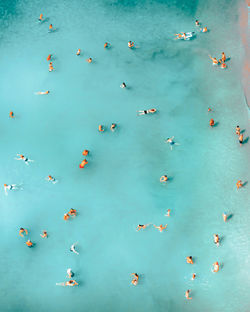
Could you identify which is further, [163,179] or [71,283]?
[163,179]

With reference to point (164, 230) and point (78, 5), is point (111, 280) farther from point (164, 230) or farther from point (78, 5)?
point (78, 5)

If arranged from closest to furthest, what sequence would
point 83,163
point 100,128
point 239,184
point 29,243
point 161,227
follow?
point 29,243
point 161,227
point 239,184
point 83,163
point 100,128

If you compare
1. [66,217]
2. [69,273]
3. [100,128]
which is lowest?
[69,273]

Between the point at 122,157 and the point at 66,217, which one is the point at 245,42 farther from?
the point at 66,217

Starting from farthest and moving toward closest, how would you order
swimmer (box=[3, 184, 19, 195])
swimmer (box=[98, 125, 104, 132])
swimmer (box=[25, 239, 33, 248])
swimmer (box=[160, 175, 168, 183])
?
swimmer (box=[98, 125, 104, 132]) → swimmer (box=[3, 184, 19, 195]) → swimmer (box=[160, 175, 168, 183]) → swimmer (box=[25, 239, 33, 248])

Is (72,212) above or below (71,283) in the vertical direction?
above

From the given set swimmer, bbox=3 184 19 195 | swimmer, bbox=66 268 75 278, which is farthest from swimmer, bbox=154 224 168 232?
swimmer, bbox=3 184 19 195

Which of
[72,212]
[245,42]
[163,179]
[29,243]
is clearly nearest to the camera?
[29,243]

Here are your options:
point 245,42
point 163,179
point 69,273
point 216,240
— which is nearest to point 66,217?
point 69,273

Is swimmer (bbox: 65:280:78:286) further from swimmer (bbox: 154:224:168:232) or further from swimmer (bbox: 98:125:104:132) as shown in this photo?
swimmer (bbox: 98:125:104:132)
